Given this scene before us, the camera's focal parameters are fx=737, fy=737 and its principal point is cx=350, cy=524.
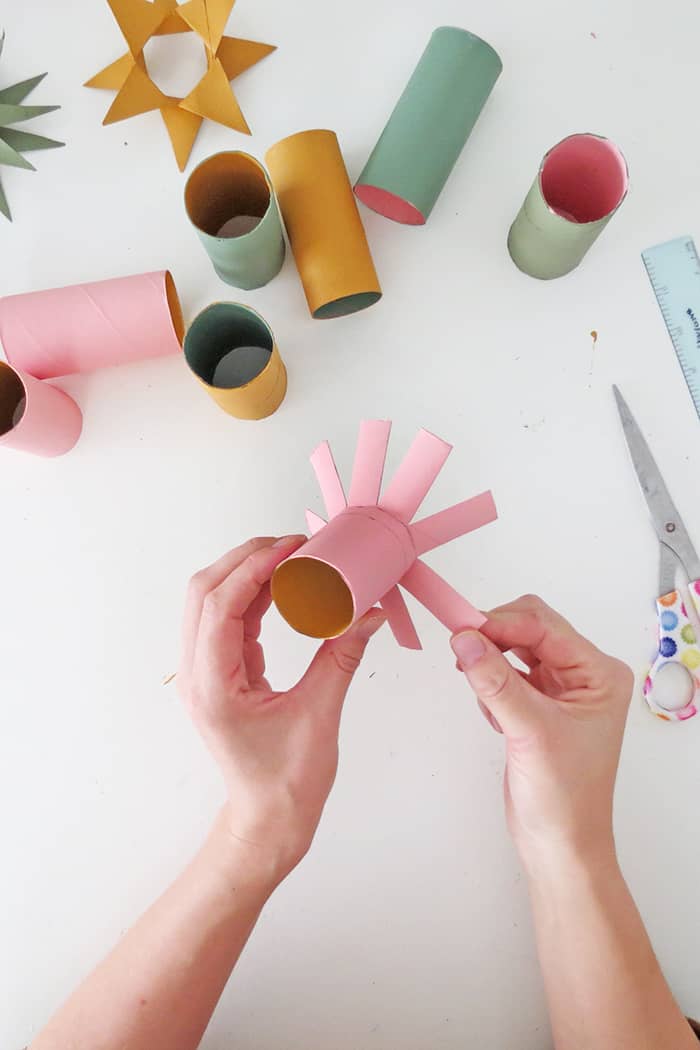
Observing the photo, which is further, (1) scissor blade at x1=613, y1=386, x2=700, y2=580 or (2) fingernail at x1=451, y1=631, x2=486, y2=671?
(1) scissor blade at x1=613, y1=386, x2=700, y2=580

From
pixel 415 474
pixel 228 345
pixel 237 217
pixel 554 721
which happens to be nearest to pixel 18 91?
pixel 237 217

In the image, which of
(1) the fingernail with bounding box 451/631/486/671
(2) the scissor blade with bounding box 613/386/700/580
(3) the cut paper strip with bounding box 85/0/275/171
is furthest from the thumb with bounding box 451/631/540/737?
(3) the cut paper strip with bounding box 85/0/275/171

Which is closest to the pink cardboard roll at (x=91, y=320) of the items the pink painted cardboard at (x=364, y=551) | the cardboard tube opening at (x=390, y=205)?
the cardboard tube opening at (x=390, y=205)

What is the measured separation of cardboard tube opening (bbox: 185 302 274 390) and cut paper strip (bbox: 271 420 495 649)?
0.75 ft

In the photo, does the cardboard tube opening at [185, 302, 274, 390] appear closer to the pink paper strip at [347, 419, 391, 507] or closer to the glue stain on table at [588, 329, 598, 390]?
the pink paper strip at [347, 419, 391, 507]

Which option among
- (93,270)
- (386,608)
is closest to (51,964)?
(386,608)

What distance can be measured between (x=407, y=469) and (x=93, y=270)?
0.54 meters

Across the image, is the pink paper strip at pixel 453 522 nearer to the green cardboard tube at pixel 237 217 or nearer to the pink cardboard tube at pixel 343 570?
the pink cardboard tube at pixel 343 570

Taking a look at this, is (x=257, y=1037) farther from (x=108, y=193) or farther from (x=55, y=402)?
(x=108, y=193)

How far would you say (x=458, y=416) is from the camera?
88cm

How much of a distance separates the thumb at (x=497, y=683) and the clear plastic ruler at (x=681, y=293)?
46 centimetres

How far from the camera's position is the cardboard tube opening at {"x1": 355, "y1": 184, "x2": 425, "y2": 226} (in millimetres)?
873

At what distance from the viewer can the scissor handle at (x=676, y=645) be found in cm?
80

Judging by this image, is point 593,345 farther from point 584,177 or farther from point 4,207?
point 4,207
